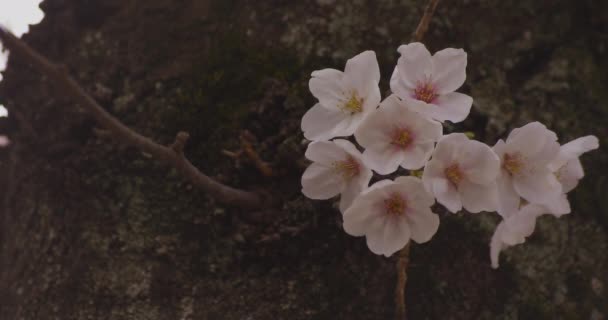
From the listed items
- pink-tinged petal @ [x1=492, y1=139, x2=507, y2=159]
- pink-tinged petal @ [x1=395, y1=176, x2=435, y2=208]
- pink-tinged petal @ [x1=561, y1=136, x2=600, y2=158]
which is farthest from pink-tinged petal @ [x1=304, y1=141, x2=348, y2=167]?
pink-tinged petal @ [x1=561, y1=136, x2=600, y2=158]

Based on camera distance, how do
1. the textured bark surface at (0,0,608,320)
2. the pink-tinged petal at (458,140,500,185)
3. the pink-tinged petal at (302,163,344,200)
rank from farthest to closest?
1. the textured bark surface at (0,0,608,320)
2. the pink-tinged petal at (302,163,344,200)
3. the pink-tinged petal at (458,140,500,185)

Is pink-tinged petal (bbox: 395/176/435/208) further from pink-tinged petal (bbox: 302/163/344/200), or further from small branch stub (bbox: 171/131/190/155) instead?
small branch stub (bbox: 171/131/190/155)

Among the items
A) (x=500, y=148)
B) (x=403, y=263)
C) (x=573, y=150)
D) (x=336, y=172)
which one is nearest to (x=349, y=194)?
(x=336, y=172)

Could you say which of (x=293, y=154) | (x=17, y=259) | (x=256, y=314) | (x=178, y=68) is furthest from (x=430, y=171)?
(x=17, y=259)

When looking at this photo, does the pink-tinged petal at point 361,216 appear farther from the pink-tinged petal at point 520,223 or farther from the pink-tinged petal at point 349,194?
the pink-tinged petal at point 520,223

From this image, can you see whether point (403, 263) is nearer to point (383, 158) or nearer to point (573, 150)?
point (383, 158)

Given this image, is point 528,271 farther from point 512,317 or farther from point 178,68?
point 178,68
